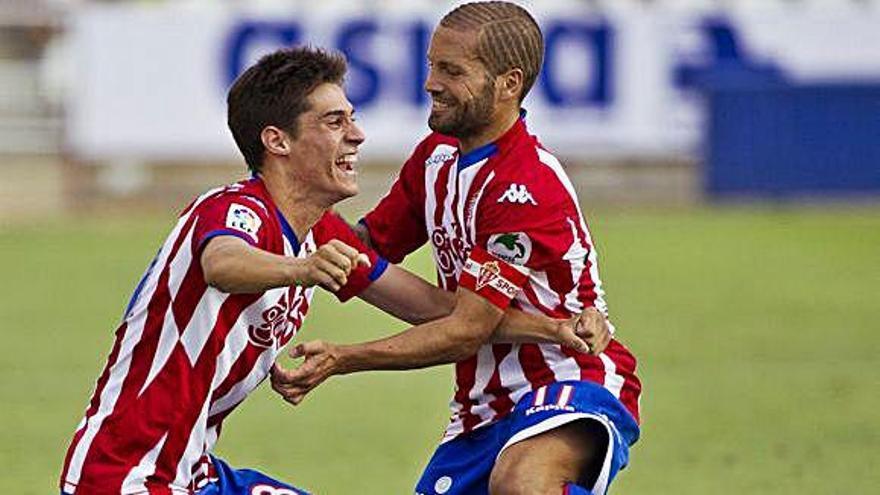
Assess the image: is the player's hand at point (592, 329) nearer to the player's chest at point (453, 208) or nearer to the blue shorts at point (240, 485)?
the player's chest at point (453, 208)

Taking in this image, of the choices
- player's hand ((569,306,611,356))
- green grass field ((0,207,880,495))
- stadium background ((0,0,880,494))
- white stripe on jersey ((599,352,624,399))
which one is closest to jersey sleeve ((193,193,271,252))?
player's hand ((569,306,611,356))

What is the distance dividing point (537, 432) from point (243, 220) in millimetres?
1210

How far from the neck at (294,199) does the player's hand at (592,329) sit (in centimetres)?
86

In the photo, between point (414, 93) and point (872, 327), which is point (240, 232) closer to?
point (872, 327)

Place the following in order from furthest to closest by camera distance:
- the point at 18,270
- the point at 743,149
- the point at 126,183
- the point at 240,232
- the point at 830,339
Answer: the point at 126,183, the point at 743,149, the point at 18,270, the point at 830,339, the point at 240,232

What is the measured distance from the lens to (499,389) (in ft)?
22.8

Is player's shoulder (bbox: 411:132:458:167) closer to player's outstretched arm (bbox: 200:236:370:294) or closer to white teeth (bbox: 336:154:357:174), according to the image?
white teeth (bbox: 336:154:357:174)

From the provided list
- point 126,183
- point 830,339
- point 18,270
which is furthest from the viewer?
point 126,183

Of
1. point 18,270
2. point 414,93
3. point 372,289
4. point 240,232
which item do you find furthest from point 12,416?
point 414,93

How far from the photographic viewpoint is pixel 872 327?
16.3 m

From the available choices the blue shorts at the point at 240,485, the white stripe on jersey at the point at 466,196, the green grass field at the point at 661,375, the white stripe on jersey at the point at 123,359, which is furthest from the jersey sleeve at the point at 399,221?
the green grass field at the point at 661,375

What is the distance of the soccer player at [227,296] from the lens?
6.07 meters

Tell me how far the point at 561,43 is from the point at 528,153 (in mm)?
21949

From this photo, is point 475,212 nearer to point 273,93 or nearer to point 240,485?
point 273,93
